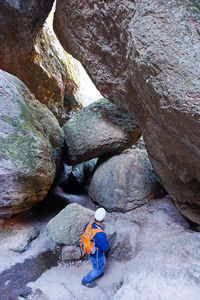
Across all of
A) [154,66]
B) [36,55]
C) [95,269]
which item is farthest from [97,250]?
[36,55]

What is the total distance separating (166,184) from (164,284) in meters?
3.10

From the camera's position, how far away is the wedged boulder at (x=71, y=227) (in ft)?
13.5

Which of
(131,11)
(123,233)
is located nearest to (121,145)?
(123,233)

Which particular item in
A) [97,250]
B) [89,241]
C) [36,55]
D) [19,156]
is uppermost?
[36,55]

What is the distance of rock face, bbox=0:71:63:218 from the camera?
4.20m

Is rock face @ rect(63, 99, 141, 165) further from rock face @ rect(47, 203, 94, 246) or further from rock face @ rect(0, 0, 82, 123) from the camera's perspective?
rock face @ rect(0, 0, 82, 123)

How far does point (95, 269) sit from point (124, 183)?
288cm

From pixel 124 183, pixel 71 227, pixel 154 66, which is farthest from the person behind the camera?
pixel 124 183

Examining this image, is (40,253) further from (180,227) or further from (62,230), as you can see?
(180,227)

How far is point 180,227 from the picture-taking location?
4.86 metres

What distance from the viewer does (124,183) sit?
19.6ft

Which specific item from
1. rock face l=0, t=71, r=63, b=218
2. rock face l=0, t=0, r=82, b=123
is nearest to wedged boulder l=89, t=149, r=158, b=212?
rock face l=0, t=71, r=63, b=218

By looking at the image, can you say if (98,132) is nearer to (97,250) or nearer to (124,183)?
(124,183)

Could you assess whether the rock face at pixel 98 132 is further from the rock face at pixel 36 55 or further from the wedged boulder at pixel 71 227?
the rock face at pixel 36 55
